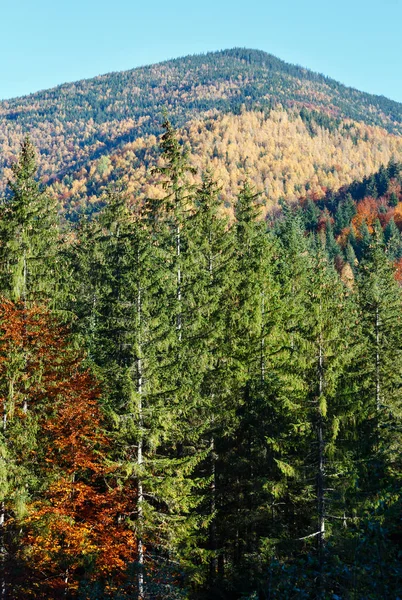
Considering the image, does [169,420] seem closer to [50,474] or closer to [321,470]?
[50,474]

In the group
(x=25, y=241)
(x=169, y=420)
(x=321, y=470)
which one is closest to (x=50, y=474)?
(x=169, y=420)

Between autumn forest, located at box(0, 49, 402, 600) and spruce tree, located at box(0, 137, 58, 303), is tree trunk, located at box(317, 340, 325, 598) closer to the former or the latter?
autumn forest, located at box(0, 49, 402, 600)

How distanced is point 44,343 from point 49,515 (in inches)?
231

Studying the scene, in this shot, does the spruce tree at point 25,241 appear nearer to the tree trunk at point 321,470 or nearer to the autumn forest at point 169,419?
the autumn forest at point 169,419

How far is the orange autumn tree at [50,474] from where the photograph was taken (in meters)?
16.2

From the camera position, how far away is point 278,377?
1945 cm

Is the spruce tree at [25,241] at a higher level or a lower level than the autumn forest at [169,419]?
higher

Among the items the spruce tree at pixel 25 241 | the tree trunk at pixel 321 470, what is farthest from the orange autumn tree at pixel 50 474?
the tree trunk at pixel 321 470

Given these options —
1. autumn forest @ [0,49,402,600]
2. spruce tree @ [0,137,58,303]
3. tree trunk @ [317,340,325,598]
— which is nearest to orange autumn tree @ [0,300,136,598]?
autumn forest @ [0,49,402,600]

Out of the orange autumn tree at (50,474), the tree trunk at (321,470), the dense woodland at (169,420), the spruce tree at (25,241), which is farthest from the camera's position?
the spruce tree at (25,241)

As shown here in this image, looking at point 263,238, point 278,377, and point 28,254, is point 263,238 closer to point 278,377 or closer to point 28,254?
point 278,377

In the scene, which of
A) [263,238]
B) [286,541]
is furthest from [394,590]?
[263,238]

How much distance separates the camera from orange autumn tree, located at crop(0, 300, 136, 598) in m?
16.2

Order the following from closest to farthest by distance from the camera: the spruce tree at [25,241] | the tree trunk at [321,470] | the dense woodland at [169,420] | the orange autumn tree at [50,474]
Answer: the orange autumn tree at [50,474]
the dense woodland at [169,420]
the tree trunk at [321,470]
the spruce tree at [25,241]
